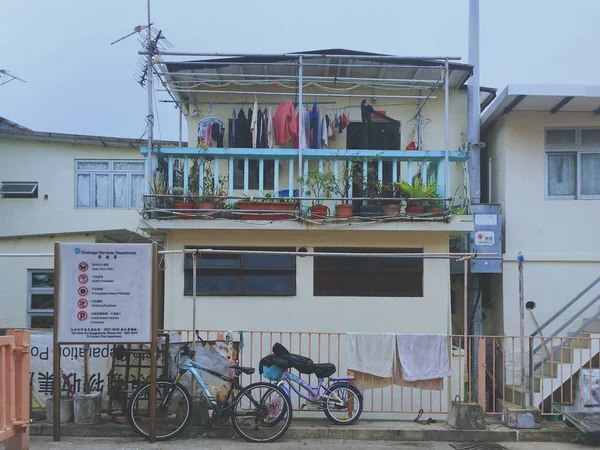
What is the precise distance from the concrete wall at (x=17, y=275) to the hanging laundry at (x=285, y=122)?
6.07 metres

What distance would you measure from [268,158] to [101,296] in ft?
A: 12.8

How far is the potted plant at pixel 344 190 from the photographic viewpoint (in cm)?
966

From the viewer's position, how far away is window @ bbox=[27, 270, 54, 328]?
13539 mm

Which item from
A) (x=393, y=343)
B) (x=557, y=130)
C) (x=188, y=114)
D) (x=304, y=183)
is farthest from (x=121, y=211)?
(x=557, y=130)

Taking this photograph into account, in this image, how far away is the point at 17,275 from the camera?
1364 centimetres

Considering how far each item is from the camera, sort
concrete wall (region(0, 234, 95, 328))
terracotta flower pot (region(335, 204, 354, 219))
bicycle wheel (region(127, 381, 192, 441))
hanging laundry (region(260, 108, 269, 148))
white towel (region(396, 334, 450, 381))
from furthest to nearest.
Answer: concrete wall (region(0, 234, 95, 328))
hanging laundry (region(260, 108, 269, 148))
terracotta flower pot (region(335, 204, 354, 219))
white towel (region(396, 334, 450, 381))
bicycle wheel (region(127, 381, 192, 441))

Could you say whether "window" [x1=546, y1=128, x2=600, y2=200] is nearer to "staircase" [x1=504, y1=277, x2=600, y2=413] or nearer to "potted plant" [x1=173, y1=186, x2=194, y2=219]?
"staircase" [x1=504, y1=277, x2=600, y2=413]

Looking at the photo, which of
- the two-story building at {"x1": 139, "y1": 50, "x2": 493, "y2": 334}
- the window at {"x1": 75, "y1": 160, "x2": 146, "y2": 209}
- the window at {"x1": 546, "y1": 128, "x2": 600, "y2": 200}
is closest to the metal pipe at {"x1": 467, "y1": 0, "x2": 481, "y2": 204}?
the two-story building at {"x1": 139, "y1": 50, "x2": 493, "y2": 334}

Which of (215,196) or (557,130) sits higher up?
(557,130)

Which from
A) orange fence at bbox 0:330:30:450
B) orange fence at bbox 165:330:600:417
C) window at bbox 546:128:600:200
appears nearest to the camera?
orange fence at bbox 0:330:30:450

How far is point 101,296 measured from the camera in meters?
7.41

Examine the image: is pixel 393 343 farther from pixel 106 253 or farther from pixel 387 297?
pixel 106 253

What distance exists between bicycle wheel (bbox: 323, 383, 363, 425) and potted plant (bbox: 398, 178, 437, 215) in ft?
10.4

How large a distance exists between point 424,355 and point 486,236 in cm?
372
